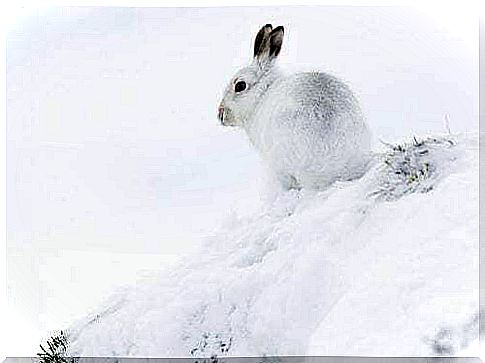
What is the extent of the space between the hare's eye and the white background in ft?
0.08

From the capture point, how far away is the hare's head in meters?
Result: 1.66

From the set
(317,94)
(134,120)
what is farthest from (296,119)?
(134,120)

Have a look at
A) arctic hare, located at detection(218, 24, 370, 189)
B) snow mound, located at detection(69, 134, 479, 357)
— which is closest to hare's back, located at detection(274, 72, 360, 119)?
arctic hare, located at detection(218, 24, 370, 189)

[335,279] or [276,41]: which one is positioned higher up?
[276,41]

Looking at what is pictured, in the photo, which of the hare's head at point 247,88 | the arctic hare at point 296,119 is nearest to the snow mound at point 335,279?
the arctic hare at point 296,119

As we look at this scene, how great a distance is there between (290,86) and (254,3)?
0.17 metres

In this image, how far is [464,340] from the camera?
1518mm

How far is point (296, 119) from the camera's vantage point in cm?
165

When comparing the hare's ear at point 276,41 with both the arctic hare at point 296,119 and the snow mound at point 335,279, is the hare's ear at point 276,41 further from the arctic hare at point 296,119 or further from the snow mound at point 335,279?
the snow mound at point 335,279

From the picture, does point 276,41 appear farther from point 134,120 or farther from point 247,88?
point 134,120

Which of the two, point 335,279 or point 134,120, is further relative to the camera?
point 134,120

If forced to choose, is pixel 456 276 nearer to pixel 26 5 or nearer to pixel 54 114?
pixel 54 114

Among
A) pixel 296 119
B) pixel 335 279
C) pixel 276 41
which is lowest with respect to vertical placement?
pixel 335 279

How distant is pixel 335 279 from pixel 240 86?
389mm
